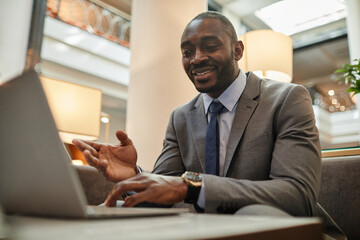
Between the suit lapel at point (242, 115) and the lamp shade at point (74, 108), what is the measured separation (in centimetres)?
127

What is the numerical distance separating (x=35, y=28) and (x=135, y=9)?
1699mm

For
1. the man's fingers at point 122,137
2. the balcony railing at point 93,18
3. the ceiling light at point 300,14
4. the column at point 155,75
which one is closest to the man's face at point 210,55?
the man's fingers at point 122,137

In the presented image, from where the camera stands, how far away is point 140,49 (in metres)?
2.42

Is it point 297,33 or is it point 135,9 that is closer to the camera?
point 135,9

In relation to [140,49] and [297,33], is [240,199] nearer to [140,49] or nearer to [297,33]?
[140,49]

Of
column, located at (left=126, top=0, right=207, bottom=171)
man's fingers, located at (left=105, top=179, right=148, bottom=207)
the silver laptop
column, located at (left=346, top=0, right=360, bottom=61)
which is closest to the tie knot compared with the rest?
man's fingers, located at (left=105, top=179, right=148, bottom=207)

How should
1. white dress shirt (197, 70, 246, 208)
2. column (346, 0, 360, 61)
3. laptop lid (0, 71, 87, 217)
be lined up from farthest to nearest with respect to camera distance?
column (346, 0, 360, 61), white dress shirt (197, 70, 246, 208), laptop lid (0, 71, 87, 217)

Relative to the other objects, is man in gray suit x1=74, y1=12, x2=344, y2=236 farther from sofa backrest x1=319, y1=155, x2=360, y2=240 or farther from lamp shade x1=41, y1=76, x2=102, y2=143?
lamp shade x1=41, y1=76, x2=102, y2=143

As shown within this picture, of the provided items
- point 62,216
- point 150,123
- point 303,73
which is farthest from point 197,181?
point 303,73

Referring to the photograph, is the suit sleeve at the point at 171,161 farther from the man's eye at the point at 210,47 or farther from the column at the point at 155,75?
the column at the point at 155,75

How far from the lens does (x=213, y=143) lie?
1.11 meters

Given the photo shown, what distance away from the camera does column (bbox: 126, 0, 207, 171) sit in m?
2.25

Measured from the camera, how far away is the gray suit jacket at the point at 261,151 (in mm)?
734

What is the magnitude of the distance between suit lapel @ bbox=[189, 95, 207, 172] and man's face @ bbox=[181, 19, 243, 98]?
8 cm
